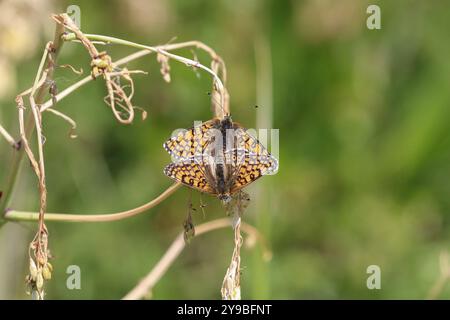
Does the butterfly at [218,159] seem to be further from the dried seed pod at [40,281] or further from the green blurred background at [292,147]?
the green blurred background at [292,147]

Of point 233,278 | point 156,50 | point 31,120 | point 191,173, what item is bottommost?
point 233,278

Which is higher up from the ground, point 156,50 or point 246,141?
point 156,50

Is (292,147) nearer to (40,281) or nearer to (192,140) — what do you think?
(192,140)

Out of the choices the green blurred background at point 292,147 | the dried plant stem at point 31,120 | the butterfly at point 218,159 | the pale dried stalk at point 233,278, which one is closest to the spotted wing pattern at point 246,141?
the butterfly at point 218,159

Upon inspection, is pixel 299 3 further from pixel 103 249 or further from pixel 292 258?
pixel 103 249

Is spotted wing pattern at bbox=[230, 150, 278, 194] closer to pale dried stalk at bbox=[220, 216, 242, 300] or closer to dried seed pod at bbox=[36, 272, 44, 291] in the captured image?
pale dried stalk at bbox=[220, 216, 242, 300]

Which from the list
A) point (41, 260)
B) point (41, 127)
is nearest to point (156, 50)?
point (41, 127)

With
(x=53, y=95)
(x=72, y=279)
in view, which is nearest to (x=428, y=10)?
(x=72, y=279)

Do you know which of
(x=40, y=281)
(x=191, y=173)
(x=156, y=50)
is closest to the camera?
(x=40, y=281)
